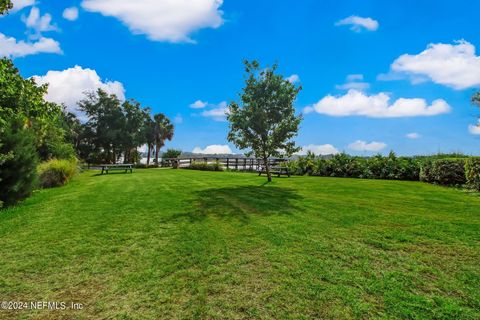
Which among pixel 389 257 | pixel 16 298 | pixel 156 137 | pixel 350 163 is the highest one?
pixel 156 137

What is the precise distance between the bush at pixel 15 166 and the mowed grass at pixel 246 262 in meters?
1.68

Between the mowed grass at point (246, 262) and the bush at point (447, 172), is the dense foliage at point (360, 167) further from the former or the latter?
the mowed grass at point (246, 262)

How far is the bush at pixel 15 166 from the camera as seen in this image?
948 centimetres

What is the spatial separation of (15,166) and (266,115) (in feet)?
34.6

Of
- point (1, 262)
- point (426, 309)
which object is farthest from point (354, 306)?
point (1, 262)

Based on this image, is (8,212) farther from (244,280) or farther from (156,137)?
(156,137)

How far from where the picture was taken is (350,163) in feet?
67.7

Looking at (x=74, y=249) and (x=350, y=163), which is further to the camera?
(x=350, y=163)

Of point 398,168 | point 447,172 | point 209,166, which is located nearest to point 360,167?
point 398,168

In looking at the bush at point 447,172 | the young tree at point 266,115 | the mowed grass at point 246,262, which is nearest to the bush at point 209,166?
the young tree at point 266,115

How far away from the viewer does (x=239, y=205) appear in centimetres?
923

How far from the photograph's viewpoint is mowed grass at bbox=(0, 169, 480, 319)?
11.6 feet

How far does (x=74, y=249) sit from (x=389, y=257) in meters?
5.44

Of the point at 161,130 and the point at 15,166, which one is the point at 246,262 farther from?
the point at 161,130
